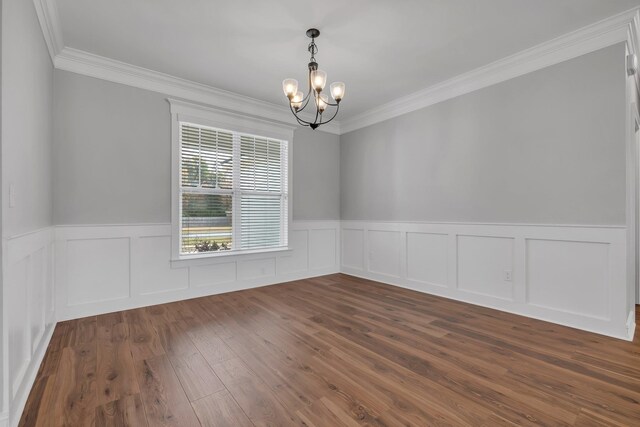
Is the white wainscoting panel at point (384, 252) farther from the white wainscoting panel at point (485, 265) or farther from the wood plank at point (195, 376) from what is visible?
the wood plank at point (195, 376)

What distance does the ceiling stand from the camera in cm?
250

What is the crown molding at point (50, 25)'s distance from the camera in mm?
2357

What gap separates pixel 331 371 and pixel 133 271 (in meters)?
2.68

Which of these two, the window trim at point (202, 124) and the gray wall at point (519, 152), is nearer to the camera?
the gray wall at point (519, 152)

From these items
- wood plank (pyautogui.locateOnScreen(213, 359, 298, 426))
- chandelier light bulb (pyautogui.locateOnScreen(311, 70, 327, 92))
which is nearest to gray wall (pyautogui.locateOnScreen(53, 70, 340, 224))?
chandelier light bulb (pyautogui.locateOnScreen(311, 70, 327, 92))

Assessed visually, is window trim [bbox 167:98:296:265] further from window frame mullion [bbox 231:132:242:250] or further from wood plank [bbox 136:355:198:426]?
wood plank [bbox 136:355:198:426]

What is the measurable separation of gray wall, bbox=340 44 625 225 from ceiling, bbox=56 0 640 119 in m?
0.46

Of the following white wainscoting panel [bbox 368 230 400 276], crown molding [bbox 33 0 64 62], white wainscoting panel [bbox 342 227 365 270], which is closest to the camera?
crown molding [bbox 33 0 64 62]

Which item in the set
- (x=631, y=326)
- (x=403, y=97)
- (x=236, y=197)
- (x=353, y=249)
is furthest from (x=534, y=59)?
(x=236, y=197)

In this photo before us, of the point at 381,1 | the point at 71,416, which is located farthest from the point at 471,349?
the point at 381,1

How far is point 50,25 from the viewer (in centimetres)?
262

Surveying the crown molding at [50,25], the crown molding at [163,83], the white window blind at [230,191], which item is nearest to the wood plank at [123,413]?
the white window blind at [230,191]

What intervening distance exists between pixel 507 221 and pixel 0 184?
419cm

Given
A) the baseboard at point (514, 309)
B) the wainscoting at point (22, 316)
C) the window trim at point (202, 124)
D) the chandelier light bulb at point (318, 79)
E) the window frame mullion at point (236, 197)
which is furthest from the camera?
the window frame mullion at point (236, 197)
